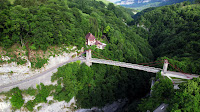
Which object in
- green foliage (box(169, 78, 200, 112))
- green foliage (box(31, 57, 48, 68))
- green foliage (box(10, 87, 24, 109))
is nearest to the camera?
green foliage (box(169, 78, 200, 112))

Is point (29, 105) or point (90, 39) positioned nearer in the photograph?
point (29, 105)

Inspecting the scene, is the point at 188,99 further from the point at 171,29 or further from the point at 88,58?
the point at 171,29

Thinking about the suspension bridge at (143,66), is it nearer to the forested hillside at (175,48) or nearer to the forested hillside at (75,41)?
the forested hillside at (75,41)

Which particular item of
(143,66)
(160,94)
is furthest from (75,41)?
(160,94)

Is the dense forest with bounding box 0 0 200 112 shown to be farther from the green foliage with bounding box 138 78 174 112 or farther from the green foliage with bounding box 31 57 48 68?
the green foliage with bounding box 31 57 48 68

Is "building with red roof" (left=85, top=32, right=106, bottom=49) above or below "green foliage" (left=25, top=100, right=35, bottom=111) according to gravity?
above

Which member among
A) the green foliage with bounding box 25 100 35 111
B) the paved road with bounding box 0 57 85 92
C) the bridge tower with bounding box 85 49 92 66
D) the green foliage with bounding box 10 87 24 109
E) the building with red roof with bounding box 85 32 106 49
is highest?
the building with red roof with bounding box 85 32 106 49

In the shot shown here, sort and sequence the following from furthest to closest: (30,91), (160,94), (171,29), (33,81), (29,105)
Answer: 1. (171,29)
2. (33,81)
3. (30,91)
4. (29,105)
5. (160,94)

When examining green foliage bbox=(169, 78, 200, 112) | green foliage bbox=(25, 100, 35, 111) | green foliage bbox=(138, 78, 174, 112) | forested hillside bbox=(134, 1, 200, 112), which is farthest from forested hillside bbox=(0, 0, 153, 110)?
green foliage bbox=(169, 78, 200, 112)
